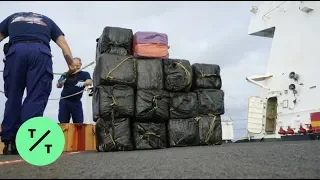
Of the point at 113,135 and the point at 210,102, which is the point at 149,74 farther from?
the point at 210,102

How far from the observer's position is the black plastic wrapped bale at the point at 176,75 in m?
4.77

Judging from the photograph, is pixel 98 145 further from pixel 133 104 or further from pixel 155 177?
pixel 155 177

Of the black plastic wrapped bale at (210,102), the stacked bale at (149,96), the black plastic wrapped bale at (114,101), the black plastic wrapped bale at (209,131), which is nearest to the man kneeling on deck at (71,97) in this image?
the stacked bale at (149,96)

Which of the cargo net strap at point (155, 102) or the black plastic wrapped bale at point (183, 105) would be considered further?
the black plastic wrapped bale at point (183, 105)

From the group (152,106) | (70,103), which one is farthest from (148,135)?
(70,103)

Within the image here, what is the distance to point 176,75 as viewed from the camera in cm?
477

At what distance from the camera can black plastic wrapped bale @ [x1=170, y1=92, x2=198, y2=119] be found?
15.7 ft

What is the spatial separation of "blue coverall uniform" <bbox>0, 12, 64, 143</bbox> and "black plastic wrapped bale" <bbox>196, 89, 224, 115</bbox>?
232 centimetres

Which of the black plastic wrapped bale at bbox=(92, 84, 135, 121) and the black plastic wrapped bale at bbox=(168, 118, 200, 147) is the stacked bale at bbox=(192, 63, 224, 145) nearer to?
the black plastic wrapped bale at bbox=(168, 118, 200, 147)

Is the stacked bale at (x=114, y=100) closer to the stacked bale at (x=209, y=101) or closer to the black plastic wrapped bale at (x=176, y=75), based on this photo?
the black plastic wrapped bale at (x=176, y=75)

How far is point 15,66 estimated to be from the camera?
350 cm

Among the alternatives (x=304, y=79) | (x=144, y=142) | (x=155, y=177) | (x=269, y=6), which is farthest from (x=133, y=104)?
(x=269, y=6)

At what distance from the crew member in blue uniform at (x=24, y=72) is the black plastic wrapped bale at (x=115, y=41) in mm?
1032

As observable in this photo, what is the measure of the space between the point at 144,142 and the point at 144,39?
1445 mm
